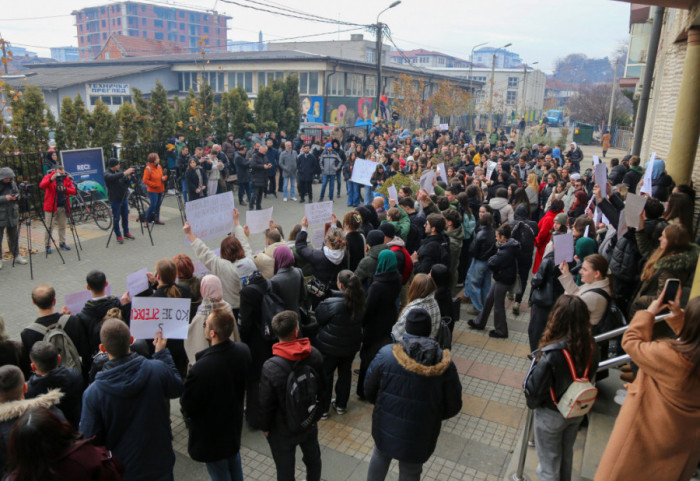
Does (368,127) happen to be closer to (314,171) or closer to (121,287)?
(314,171)

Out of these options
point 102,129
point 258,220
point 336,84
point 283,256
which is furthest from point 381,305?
point 336,84

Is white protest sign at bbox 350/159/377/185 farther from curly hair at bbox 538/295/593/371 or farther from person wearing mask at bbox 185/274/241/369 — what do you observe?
curly hair at bbox 538/295/593/371

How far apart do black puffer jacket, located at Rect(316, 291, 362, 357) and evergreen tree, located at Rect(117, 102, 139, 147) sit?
13138 mm

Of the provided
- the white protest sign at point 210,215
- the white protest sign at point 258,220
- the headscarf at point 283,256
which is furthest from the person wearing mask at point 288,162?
the headscarf at point 283,256

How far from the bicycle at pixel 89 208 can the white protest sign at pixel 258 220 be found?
751 centimetres

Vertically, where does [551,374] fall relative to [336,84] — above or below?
below

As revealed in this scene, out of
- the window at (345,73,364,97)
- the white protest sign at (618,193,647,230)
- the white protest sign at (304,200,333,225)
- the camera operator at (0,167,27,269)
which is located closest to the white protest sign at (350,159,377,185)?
the white protest sign at (304,200,333,225)

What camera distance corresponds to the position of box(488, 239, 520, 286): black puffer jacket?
737 cm

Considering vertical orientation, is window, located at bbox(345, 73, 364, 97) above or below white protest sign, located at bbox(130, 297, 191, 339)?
above

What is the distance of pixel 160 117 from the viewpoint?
57.1 ft

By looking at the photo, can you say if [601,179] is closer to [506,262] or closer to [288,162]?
[506,262]

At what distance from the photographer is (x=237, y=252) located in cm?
574

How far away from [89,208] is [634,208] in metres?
12.8

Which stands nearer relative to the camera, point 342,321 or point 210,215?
point 342,321
